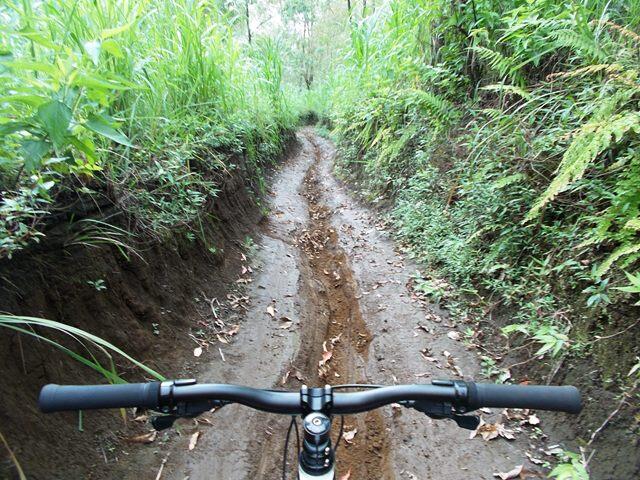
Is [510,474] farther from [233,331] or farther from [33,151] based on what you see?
[33,151]

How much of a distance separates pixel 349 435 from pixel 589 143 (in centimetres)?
296

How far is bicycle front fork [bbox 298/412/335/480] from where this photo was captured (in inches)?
41.8

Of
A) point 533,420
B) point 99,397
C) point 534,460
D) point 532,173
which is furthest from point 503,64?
point 99,397

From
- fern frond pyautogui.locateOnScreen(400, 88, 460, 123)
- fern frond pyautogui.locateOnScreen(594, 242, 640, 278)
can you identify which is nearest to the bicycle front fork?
fern frond pyautogui.locateOnScreen(594, 242, 640, 278)

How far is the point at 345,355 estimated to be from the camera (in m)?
3.82

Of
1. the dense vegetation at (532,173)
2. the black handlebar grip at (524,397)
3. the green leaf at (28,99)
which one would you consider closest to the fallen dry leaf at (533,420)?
the dense vegetation at (532,173)

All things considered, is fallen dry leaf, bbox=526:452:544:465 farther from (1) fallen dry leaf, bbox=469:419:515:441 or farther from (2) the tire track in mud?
(2) the tire track in mud

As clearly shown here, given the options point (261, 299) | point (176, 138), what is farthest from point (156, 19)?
point (261, 299)

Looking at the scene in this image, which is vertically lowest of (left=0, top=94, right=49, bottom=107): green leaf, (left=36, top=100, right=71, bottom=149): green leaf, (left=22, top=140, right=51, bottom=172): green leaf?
(left=22, top=140, right=51, bottom=172): green leaf

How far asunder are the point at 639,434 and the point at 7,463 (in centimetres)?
336

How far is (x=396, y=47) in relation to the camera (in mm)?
6516

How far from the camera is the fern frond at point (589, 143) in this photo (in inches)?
100

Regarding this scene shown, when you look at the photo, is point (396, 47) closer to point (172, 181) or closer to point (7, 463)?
point (172, 181)

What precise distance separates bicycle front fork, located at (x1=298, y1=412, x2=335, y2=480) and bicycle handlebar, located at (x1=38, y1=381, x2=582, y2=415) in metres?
0.10
